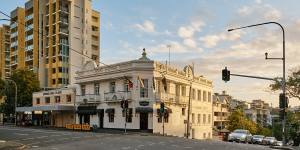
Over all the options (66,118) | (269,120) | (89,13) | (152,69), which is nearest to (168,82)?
(152,69)

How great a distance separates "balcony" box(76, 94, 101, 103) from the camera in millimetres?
57062

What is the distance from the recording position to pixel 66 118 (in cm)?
6500

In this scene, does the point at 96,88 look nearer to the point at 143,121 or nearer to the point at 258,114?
the point at 143,121

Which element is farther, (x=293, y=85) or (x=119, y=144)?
(x=293, y=85)

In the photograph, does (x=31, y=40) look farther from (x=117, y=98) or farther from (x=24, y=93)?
(x=117, y=98)

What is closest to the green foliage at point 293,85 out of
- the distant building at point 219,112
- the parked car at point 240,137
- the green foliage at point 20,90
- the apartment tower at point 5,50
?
the parked car at point 240,137

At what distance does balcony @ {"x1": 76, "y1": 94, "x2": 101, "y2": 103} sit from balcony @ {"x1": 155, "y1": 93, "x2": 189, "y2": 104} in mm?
9061

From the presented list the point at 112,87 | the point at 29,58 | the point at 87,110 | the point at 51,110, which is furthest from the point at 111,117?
the point at 29,58

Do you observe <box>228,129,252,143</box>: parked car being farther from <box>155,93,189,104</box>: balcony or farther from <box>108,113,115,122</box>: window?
<box>108,113,115,122</box>: window

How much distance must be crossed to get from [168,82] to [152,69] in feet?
14.5

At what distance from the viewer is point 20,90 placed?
3059 inches

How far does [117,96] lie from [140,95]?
3364 millimetres

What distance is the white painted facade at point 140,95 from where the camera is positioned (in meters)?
51.9

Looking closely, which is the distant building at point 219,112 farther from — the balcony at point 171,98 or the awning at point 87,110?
the awning at point 87,110
